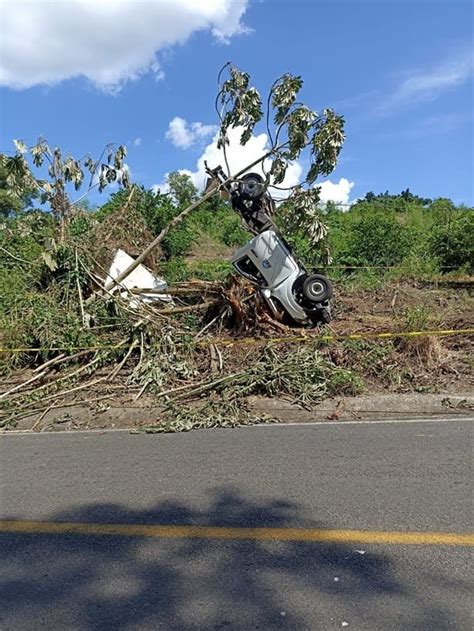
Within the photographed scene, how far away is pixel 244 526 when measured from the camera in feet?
12.4

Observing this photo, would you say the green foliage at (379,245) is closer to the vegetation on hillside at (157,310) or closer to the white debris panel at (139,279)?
the vegetation on hillside at (157,310)

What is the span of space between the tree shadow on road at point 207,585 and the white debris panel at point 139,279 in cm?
706

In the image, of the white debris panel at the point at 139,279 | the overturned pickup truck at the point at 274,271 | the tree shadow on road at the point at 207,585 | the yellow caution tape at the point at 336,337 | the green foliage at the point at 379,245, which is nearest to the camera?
the tree shadow on road at the point at 207,585

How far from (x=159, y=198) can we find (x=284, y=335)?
1075 centimetres

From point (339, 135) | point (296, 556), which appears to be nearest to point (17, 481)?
point (296, 556)

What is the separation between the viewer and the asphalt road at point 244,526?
284 centimetres

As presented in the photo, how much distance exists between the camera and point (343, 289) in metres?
12.4

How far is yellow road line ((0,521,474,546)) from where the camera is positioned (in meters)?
3.46

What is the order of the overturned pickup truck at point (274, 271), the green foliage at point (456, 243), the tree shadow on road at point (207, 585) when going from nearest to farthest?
the tree shadow on road at point (207, 585)
the overturned pickup truck at point (274, 271)
the green foliage at point (456, 243)

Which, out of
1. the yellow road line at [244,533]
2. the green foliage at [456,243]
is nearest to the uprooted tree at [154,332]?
the yellow road line at [244,533]

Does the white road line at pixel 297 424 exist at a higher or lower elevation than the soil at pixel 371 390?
lower

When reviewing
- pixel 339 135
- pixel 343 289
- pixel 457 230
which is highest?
pixel 339 135

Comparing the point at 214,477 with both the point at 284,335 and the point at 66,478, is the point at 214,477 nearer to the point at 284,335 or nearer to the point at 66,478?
the point at 66,478

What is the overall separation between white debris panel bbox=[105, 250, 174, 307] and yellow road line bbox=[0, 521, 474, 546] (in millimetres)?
6585
